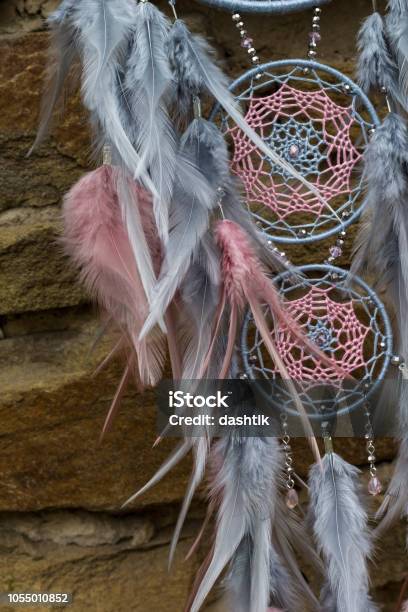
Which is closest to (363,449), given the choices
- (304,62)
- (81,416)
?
(81,416)

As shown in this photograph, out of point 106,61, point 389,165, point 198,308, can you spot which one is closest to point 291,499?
point 198,308

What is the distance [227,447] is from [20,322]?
26 cm

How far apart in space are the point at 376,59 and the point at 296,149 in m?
0.10

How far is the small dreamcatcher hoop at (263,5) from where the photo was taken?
0.75m

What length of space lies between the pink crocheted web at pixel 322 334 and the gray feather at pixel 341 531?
0.08 meters

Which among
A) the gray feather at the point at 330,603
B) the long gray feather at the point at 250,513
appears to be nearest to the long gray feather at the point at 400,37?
the long gray feather at the point at 250,513

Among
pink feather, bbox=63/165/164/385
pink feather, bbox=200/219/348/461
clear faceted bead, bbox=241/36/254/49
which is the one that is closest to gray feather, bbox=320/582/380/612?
pink feather, bbox=200/219/348/461

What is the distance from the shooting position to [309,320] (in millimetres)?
789

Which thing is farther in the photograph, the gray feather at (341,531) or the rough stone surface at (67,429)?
the rough stone surface at (67,429)

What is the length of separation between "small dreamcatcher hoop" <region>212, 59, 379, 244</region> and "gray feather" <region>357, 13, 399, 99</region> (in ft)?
0.06

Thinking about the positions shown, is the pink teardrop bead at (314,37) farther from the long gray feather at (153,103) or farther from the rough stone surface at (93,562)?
the rough stone surface at (93,562)

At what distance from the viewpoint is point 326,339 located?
0.80 meters

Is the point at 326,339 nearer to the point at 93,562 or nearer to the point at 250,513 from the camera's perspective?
the point at 250,513

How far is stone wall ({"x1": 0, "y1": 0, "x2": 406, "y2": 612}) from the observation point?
833 millimetres
